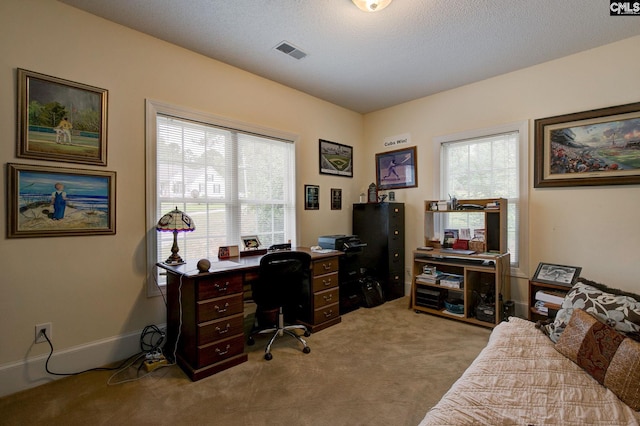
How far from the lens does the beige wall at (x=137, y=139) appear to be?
2.06 meters

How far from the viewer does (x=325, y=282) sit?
312cm

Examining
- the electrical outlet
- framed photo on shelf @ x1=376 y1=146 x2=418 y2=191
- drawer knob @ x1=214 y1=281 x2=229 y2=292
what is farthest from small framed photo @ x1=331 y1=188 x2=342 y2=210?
the electrical outlet

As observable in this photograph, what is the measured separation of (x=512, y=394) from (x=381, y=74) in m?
3.23

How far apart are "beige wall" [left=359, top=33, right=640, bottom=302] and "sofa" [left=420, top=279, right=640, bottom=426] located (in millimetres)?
1443

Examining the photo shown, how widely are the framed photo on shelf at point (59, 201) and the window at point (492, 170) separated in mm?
3808

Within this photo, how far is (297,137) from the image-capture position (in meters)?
3.81

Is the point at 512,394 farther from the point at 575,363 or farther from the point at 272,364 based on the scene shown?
the point at 272,364

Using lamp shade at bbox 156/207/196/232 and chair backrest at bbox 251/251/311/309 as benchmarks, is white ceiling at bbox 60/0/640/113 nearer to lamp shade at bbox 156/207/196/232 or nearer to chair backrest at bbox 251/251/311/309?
lamp shade at bbox 156/207/196/232

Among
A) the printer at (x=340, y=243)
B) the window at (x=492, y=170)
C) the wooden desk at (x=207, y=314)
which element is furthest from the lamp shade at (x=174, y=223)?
the window at (x=492, y=170)

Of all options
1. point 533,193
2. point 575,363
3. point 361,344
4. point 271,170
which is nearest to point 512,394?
point 575,363

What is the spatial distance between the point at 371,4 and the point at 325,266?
2.37m

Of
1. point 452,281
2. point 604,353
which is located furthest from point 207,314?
point 452,281

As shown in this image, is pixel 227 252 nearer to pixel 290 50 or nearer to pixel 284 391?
pixel 284 391

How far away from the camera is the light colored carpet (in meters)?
1.75
